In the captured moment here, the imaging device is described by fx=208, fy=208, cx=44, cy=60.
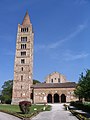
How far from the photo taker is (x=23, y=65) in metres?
72.8

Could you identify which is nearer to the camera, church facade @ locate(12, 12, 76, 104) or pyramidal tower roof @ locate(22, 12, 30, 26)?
church facade @ locate(12, 12, 76, 104)

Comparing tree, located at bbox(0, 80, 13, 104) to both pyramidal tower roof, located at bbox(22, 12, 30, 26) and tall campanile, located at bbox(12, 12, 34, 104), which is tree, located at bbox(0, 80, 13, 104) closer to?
tall campanile, located at bbox(12, 12, 34, 104)

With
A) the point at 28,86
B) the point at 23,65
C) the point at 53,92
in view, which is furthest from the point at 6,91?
the point at 53,92

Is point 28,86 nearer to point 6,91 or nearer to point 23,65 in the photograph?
point 23,65

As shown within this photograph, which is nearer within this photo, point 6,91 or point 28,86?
point 28,86

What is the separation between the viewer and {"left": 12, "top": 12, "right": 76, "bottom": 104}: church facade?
69.6m

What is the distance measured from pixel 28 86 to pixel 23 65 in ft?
25.5

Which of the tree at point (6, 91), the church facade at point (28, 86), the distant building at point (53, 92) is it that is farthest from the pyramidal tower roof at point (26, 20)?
the tree at point (6, 91)

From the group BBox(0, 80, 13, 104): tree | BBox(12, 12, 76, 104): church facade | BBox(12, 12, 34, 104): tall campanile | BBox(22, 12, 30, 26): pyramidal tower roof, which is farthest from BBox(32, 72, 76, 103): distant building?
BBox(22, 12, 30, 26): pyramidal tower roof

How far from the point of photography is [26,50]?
75.2 metres

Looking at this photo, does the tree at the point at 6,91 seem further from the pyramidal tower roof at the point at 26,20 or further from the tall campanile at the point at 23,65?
the pyramidal tower roof at the point at 26,20

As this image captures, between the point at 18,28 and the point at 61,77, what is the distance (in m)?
25.8

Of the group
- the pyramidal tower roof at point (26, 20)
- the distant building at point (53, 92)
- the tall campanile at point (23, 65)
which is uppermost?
the pyramidal tower roof at point (26, 20)

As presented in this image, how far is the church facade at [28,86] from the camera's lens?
69.6 metres
